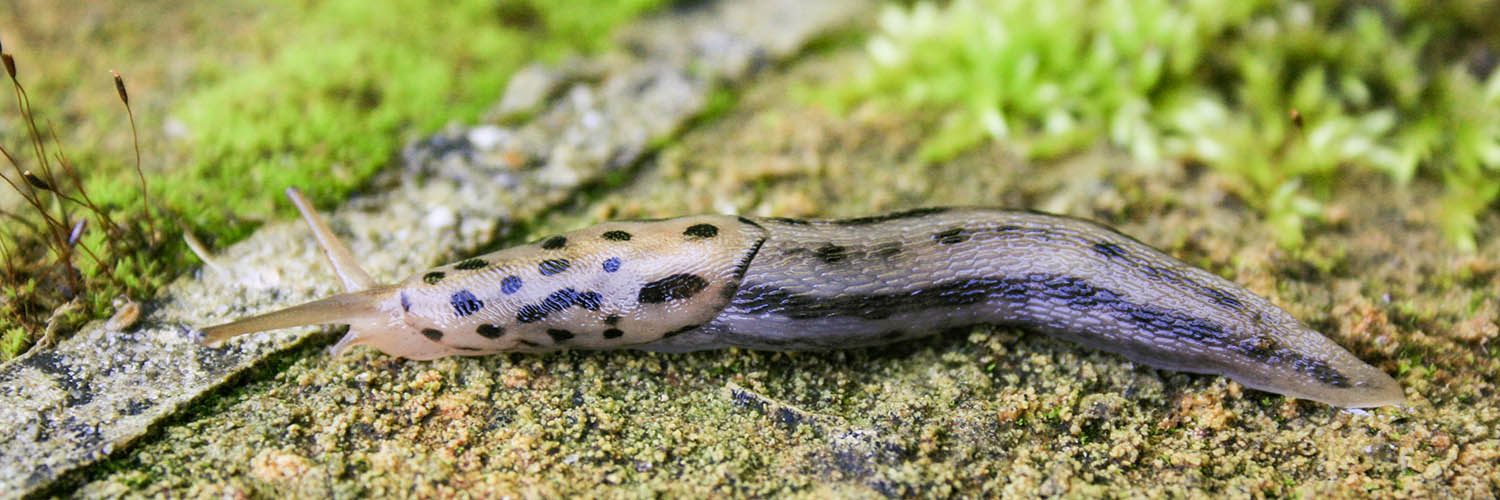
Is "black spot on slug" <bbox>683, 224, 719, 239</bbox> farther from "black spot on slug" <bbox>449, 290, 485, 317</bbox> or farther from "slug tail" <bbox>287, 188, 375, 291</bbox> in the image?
"slug tail" <bbox>287, 188, 375, 291</bbox>

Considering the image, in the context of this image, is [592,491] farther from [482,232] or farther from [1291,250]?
[1291,250]

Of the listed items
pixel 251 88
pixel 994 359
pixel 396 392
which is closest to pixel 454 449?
pixel 396 392

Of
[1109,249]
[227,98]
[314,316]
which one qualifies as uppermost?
[227,98]

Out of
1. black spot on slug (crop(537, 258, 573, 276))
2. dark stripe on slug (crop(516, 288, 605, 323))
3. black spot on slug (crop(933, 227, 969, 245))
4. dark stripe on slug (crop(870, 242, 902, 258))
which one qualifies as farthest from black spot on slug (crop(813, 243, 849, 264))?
black spot on slug (crop(537, 258, 573, 276))

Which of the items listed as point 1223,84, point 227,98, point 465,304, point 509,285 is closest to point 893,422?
point 509,285

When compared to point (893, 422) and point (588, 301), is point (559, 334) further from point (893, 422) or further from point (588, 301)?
point (893, 422)

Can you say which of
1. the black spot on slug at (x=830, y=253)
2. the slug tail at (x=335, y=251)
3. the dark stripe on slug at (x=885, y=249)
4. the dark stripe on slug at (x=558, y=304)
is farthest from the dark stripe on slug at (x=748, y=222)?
the slug tail at (x=335, y=251)

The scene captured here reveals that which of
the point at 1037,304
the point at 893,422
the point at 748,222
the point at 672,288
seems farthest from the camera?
the point at 748,222
